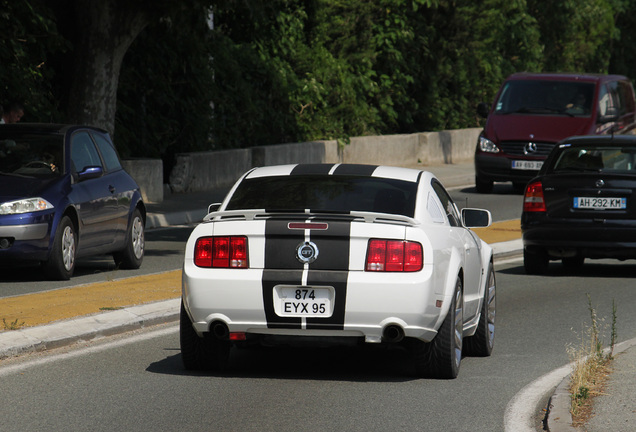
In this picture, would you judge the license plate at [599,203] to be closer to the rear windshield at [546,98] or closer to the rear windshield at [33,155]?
the rear windshield at [33,155]

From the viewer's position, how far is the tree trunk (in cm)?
1988

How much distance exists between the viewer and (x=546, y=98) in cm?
2592

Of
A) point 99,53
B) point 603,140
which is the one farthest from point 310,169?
point 99,53

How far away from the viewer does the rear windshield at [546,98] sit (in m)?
25.8

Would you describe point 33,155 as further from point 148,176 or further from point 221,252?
point 148,176

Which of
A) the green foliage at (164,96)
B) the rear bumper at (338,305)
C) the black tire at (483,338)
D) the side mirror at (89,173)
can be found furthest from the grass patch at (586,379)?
the green foliage at (164,96)

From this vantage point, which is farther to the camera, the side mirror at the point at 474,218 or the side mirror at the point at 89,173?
the side mirror at the point at 89,173

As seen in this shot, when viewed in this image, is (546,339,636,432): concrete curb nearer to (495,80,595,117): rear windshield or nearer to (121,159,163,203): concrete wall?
(121,159,163,203): concrete wall

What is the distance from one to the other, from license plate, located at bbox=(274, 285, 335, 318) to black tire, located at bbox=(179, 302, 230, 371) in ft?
1.97

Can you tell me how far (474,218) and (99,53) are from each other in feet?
39.6

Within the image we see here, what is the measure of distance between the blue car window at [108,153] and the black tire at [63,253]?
1.24m

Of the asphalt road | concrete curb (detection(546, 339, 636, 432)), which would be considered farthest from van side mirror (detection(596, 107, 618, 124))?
concrete curb (detection(546, 339, 636, 432))

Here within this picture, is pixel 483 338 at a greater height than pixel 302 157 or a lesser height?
lesser

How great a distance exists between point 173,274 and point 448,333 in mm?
5682
